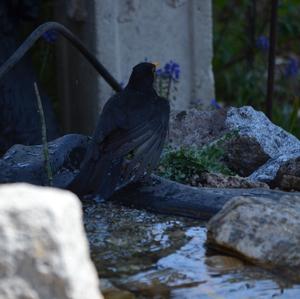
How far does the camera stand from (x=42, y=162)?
4.00 m

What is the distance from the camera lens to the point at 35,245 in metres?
1.93

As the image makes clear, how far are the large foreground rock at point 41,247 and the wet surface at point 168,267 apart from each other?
823mm

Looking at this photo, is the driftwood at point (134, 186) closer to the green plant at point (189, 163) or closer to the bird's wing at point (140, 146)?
the bird's wing at point (140, 146)

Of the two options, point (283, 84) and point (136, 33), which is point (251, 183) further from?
point (283, 84)

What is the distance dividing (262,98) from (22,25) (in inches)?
72.5

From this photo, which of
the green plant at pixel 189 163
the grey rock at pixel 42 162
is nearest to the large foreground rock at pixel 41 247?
the grey rock at pixel 42 162

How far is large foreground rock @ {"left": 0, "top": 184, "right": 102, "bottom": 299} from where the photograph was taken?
1.90 meters

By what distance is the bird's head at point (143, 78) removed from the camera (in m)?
4.54

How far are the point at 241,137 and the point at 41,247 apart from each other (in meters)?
2.55

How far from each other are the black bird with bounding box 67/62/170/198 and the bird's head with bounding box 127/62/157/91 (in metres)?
0.22

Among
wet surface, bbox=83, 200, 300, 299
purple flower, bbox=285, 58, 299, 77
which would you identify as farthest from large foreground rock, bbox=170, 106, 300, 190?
purple flower, bbox=285, 58, 299, 77

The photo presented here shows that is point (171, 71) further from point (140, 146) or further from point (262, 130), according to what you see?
point (140, 146)

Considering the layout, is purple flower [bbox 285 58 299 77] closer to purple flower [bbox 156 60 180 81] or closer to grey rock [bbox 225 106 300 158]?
purple flower [bbox 156 60 180 81]

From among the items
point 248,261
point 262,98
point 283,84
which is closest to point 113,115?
point 248,261
